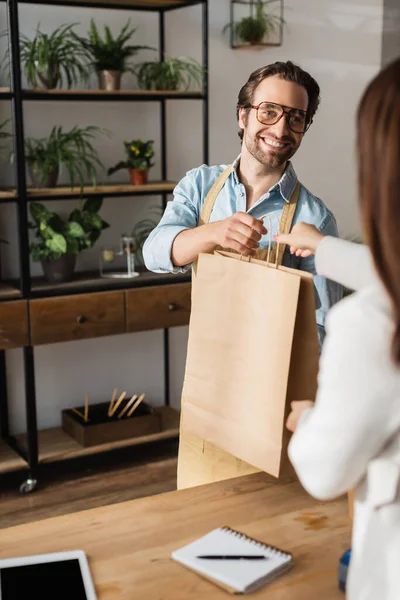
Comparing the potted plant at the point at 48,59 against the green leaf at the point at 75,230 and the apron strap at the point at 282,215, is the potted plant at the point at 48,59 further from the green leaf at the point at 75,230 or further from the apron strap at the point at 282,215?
the apron strap at the point at 282,215

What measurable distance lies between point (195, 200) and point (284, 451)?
812 mm

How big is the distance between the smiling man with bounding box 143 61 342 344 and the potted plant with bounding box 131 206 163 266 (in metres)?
1.63

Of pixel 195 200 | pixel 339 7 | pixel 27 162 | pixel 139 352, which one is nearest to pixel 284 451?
pixel 195 200

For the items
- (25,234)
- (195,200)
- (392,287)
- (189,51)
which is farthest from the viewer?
(189,51)

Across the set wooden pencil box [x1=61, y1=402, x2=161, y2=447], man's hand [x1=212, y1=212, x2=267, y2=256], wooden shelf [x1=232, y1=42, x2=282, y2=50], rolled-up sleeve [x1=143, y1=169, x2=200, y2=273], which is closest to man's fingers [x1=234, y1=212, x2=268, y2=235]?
man's hand [x1=212, y1=212, x2=267, y2=256]

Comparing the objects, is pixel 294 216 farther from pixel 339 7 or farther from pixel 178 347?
pixel 339 7

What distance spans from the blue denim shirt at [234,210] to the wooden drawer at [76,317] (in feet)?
4.48

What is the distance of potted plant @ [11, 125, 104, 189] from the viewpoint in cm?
325

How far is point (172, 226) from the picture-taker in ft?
5.94

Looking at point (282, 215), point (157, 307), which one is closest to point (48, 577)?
point (282, 215)

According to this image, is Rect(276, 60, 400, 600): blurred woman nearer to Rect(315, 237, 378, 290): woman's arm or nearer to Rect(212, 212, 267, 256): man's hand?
Rect(315, 237, 378, 290): woman's arm

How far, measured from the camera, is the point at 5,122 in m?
3.29

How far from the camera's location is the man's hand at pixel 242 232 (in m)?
1.47

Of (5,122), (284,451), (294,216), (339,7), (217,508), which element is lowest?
(217,508)
